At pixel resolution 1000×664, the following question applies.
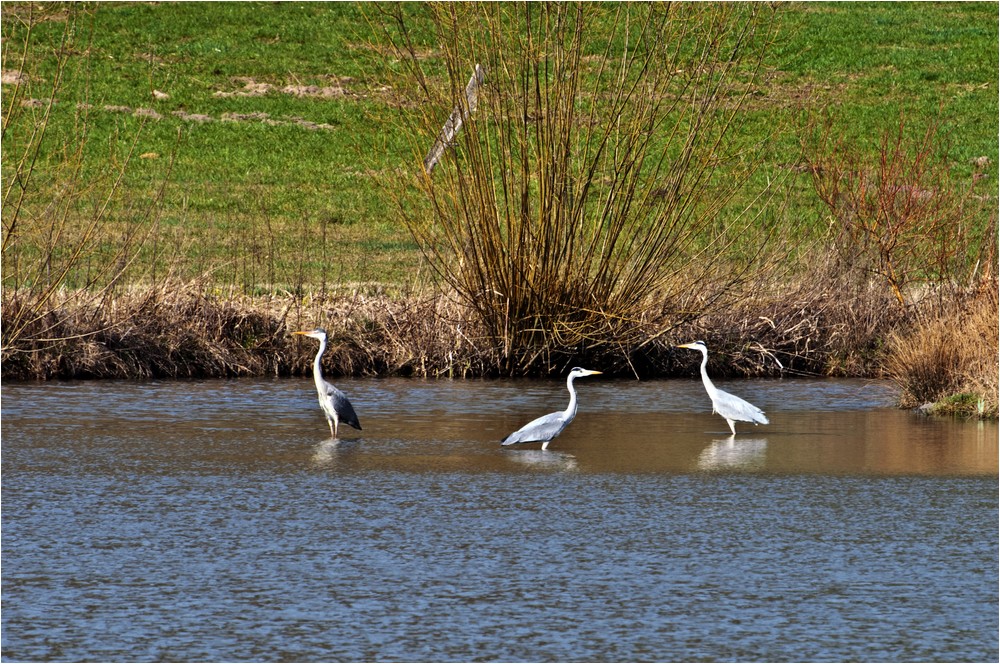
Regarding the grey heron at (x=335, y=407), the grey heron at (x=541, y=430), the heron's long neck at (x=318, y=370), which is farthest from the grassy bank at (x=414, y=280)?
the grey heron at (x=541, y=430)

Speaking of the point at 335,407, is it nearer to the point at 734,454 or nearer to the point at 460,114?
the point at 734,454

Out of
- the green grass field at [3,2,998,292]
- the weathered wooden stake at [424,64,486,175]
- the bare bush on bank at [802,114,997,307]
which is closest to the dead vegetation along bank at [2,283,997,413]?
the bare bush on bank at [802,114,997,307]

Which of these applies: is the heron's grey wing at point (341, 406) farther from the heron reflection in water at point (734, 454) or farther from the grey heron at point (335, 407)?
the heron reflection in water at point (734, 454)

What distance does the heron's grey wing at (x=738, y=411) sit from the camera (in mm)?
11664

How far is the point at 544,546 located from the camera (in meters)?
7.82

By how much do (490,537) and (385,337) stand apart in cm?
807

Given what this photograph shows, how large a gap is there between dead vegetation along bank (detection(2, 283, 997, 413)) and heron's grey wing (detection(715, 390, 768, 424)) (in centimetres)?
336

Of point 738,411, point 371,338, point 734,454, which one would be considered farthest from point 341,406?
point 371,338

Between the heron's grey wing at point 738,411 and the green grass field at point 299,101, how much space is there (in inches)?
340

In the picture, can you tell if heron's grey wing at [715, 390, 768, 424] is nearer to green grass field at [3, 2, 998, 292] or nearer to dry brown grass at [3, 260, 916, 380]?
dry brown grass at [3, 260, 916, 380]

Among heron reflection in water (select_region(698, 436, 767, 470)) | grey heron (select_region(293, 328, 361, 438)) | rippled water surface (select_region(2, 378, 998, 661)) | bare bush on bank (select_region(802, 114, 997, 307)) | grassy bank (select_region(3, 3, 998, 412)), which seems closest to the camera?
rippled water surface (select_region(2, 378, 998, 661))

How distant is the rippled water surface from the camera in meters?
6.25

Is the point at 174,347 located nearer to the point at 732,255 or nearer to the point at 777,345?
the point at 777,345

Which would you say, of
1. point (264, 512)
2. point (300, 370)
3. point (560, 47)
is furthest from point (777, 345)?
point (264, 512)
